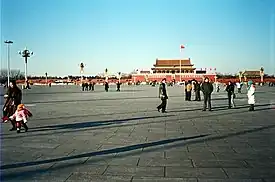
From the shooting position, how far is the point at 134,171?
15.0ft

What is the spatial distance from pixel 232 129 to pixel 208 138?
163 cm

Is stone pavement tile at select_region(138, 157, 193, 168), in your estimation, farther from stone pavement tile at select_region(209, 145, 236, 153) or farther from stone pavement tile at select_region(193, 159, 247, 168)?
stone pavement tile at select_region(209, 145, 236, 153)

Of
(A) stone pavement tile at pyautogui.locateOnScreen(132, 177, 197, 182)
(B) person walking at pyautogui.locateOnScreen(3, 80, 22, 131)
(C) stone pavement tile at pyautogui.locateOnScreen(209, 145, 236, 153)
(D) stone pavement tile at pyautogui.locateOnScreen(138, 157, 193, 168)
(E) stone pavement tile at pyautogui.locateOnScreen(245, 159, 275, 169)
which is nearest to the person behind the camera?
(A) stone pavement tile at pyautogui.locateOnScreen(132, 177, 197, 182)

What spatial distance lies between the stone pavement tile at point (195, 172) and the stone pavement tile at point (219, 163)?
22cm

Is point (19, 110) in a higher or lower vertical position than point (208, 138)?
higher

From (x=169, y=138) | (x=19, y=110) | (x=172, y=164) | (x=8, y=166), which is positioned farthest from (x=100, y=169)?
(x=19, y=110)

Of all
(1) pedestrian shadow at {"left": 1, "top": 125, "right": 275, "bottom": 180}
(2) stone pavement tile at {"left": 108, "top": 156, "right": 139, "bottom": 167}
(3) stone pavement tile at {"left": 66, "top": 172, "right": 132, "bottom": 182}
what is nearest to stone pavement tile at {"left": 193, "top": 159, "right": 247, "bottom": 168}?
(2) stone pavement tile at {"left": 108, "top": 156, "right": 139, "bottom": 167}

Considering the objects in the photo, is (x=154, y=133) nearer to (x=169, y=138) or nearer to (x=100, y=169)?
(x=169, y=138)

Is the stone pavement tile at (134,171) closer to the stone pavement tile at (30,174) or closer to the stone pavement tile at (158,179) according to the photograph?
the stone pavement tile at (158,179)

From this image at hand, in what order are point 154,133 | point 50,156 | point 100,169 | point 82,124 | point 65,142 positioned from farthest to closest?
point 82,124 < point 154,133 < point 65,142 < point 50,156 < point 100,169

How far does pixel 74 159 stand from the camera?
209 inches

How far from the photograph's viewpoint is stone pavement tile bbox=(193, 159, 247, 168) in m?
4.84

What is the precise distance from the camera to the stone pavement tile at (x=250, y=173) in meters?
4.31

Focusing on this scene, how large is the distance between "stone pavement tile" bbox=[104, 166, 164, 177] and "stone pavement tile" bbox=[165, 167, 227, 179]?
0.14 meters
